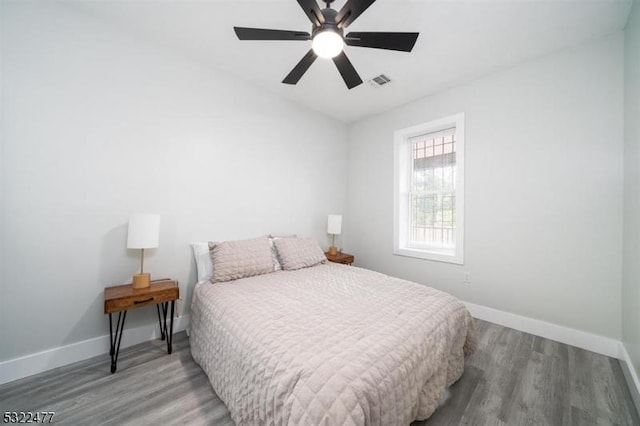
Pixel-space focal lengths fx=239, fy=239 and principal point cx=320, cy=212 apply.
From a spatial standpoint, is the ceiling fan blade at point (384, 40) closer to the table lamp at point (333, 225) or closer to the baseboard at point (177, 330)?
the table lamp at point (333, 225)

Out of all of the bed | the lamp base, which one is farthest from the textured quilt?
the lamp base

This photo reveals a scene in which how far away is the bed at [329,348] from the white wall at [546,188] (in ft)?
4.00

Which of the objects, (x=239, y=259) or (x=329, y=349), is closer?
(x=329, y=349)

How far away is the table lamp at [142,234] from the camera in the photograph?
6.39 ft

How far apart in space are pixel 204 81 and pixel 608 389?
4.33 metres

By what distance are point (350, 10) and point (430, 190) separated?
2551mm

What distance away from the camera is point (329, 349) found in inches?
44.9

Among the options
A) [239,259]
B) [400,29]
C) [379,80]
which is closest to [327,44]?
[400,29]

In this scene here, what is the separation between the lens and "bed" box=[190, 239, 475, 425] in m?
0.98

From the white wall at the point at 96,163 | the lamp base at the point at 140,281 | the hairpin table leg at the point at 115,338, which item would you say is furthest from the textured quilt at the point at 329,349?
the white wall at the point at 96,163

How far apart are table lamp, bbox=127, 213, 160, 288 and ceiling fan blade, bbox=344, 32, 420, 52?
6.76 feet

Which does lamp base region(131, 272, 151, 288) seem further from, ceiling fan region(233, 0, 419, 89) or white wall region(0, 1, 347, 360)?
ceiling fan region(233, 0, 419, 89)

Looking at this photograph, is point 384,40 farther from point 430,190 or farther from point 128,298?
point 128,298

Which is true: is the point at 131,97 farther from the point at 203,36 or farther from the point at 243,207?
the point at 243,207
